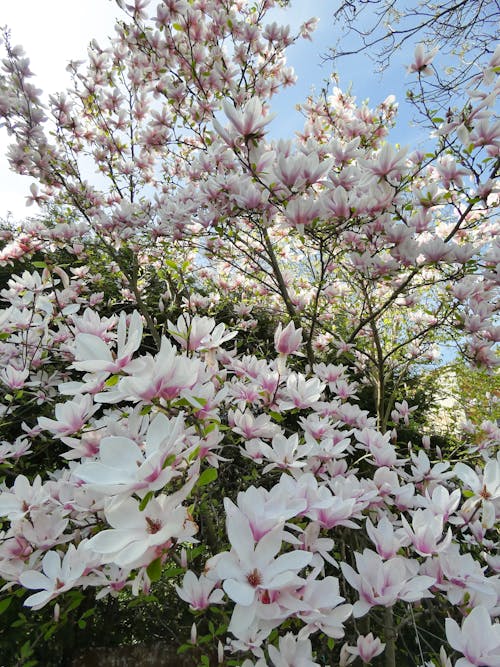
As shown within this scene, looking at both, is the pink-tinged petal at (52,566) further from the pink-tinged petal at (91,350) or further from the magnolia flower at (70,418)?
the pink-tinged petal at (91,350)

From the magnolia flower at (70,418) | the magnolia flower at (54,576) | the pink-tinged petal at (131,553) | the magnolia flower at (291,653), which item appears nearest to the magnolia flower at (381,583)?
the magnolia flower at (291,653)

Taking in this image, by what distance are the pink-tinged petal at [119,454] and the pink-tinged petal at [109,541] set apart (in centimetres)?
10

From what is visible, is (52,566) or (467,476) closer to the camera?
(52,566)

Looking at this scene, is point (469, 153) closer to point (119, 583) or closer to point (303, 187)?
point (303, 187)

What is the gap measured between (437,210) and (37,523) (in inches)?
142

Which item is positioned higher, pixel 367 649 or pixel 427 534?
pixel 427 534

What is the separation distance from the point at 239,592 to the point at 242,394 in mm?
880

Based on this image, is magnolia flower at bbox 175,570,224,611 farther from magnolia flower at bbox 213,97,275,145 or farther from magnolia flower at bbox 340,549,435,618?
magnolia flower at bbox 213,97,275,145

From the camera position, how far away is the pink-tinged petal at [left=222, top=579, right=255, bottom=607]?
2.05ft

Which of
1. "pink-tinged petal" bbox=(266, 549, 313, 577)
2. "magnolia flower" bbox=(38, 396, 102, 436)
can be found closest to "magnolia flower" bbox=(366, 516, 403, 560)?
"pink-tinged petal" bbox=(266, 549, 313, 577)

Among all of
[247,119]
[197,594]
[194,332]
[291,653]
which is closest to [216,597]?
[197,594]

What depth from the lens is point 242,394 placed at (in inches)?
59.2

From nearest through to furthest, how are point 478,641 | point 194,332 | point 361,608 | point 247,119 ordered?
point 478,641, point 361,608, point 194,332, point 247,119

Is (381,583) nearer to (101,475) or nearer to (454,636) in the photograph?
(454,636)
